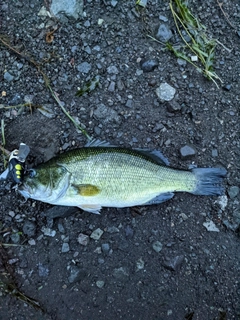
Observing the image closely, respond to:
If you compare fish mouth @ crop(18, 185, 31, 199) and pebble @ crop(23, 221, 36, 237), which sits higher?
fish mouth @ crop(18, 185, 31, 199)

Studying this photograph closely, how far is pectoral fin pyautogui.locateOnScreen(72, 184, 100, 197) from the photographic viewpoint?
4305mm

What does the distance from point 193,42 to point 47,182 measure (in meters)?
2.69

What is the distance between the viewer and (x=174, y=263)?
4.52 meters

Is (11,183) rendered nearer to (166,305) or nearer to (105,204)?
(105,204)

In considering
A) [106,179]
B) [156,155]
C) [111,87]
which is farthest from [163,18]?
[106,179]

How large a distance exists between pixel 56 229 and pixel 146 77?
7.47 ft

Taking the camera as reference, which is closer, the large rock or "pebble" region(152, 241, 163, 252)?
"pebble" region(152, 241, 163, 252)

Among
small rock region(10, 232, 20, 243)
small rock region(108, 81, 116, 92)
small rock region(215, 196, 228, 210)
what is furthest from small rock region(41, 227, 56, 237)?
small rock region(215, 196, 228, 210)

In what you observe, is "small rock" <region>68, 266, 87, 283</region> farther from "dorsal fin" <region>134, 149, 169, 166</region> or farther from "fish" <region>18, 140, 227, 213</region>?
"dorsal fin" <region>134, 149, 169, 166</region>

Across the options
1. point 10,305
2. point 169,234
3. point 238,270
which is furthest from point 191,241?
point 10,305

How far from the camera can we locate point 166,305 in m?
4.45

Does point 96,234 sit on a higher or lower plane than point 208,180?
lower

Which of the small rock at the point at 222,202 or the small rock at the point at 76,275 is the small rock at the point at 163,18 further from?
the small rock at the point at 76,275

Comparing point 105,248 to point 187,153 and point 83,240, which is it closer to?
point 83,240
